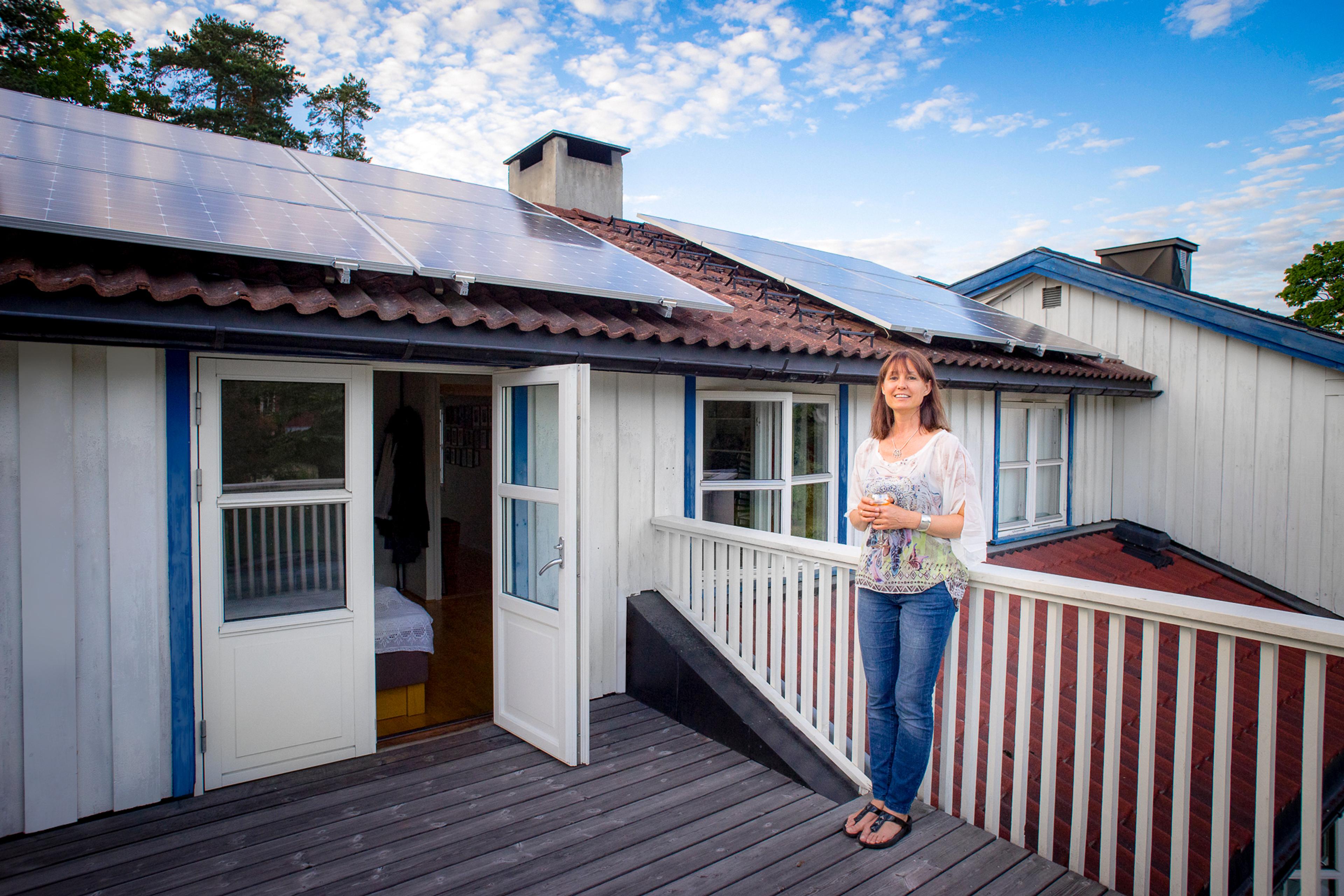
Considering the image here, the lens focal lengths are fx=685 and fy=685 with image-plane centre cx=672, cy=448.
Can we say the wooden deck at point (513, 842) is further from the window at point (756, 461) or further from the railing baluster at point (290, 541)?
the window at point (756, 461)

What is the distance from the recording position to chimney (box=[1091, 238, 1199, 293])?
997cm

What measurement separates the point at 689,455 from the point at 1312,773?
11.0 feet

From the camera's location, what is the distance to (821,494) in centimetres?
532

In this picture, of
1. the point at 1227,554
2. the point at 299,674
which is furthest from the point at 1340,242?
the point at 299,674

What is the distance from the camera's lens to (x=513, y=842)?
2.83m

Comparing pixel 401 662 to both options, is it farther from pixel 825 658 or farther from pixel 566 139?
pixel 566 139

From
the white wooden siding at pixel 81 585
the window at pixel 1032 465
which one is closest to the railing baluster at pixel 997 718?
the white wooden siding at pixel 81 585

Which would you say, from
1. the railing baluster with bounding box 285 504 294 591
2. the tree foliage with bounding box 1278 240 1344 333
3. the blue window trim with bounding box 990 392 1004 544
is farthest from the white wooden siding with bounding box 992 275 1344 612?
the tree foliage with bounding box 1278 240 1344 333

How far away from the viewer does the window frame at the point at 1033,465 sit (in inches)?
260

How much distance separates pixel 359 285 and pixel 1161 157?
13.0 meters

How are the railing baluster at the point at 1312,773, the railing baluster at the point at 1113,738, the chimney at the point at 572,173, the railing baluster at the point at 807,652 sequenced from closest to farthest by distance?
the railing baluster at the point at 1312,773, the railing baluster at the point at 1113,738, the railing baluster at the point at 807,652, the chimney at the point at 572,173

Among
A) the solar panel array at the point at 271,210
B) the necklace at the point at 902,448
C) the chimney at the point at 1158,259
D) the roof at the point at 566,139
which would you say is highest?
the roof at the point at 566,139

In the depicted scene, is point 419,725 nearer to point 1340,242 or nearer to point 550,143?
point 550,143

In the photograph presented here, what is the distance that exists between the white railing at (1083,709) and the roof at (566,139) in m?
4.48
